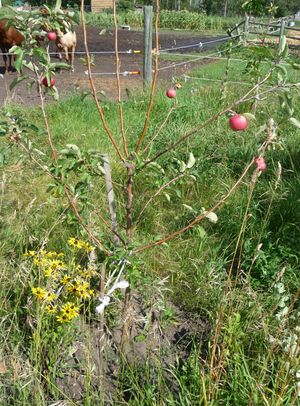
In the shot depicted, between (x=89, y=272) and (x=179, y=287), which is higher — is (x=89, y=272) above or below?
above

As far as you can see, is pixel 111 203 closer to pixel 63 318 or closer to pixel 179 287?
pixel 63 318

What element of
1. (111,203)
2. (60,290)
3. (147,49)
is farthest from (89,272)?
(147,49)

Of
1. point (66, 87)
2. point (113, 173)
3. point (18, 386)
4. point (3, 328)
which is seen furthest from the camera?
point (66, 87)

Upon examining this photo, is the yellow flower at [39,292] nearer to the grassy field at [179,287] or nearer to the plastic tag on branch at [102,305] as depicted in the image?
the grassy field at [179,287]

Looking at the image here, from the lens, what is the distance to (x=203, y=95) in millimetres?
5719

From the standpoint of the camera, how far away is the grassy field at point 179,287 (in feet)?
5.49

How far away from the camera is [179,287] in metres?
2.43

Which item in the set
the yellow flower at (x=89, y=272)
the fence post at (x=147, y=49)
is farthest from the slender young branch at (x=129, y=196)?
the fence post at (x=147, y=49)

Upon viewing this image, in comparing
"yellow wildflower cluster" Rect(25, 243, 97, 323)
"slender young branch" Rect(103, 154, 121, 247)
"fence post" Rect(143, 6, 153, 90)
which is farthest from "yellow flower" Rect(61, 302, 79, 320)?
"fence post" Rect(143, 6, 153, 90)

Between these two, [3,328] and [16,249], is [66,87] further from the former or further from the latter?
[3,328]

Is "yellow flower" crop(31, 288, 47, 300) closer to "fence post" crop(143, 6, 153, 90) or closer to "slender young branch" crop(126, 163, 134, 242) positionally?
"slender young branch" crop(126, 163, 134, 242)

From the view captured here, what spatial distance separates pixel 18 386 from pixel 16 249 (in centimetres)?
106

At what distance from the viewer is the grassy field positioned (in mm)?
1673

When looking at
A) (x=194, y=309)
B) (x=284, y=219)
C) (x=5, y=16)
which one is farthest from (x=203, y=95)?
(x=5, y=16)
